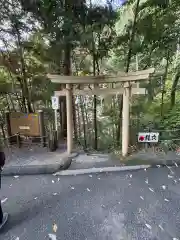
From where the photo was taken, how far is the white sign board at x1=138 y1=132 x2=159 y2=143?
4.08 metres

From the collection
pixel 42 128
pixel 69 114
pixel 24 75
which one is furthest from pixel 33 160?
pixel 24 75

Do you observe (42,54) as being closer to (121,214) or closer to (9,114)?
(9,114)

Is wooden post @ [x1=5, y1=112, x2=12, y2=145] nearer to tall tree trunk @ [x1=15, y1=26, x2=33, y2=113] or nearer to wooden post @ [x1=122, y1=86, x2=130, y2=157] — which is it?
tall tree trunk @ [x1=15, y1=26, x2=33, y2=113]

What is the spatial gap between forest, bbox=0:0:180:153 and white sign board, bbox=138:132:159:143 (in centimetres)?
23

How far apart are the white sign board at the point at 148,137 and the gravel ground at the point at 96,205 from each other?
2.58ft

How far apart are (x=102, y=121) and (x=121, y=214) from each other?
428cm

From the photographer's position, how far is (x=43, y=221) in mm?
2246

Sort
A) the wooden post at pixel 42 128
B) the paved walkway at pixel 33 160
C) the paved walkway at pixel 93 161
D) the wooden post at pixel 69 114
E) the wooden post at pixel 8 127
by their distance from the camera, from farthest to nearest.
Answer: the wooden post at pixel 8 127 < the wooden post at pixel 42 128 < the wooden post at pixel 69 114 < the paved walkway at pixel 93 161 < the paved walkway at pixel 33 160

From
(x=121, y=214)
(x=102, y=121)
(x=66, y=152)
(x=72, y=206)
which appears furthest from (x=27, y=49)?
(x=121, y=214)

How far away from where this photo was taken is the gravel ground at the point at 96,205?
80.7 inches

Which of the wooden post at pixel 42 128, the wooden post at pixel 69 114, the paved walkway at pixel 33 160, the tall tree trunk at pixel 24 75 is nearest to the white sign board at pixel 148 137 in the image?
the wooden post at pixel 69 114

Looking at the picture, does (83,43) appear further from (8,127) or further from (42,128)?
(8,127)

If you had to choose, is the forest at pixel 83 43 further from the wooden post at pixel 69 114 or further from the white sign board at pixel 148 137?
the wooden post at pixel 69 114

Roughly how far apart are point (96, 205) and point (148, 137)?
7.14 feet
